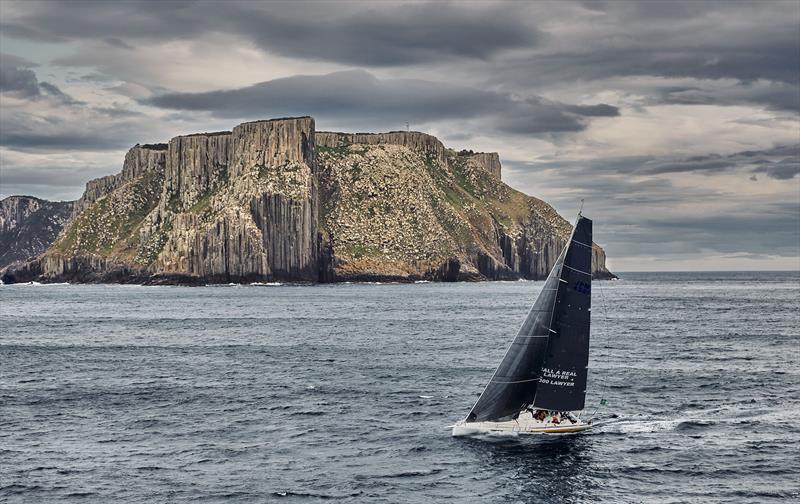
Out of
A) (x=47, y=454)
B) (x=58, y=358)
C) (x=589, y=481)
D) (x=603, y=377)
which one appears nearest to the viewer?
(x=589, y=481)

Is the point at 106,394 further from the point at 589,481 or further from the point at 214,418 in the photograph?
the point at 589,481

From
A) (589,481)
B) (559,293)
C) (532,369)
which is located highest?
(559,293)

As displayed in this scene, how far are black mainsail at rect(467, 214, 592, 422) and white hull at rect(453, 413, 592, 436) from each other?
1356 mm

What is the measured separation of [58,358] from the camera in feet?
281

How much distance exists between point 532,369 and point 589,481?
8.09 metres

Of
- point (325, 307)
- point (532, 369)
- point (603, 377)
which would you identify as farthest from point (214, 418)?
point (325, 307)

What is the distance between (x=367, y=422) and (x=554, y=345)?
42.7 feet

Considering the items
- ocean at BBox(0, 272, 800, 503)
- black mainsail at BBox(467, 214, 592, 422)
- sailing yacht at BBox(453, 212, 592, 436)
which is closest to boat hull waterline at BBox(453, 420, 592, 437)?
sailing yacht at BBox(453, 212, 592, 436)

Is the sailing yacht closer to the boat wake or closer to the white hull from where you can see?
the white hull

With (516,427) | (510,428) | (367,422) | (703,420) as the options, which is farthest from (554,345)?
(703,420)

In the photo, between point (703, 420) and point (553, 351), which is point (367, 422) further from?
point (703, 420)

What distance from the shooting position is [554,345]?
46156 millimetres

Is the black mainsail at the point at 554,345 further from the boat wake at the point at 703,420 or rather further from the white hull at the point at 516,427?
the boat wake at the point at 703,420

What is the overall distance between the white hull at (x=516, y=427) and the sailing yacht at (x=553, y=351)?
60 centimetres
